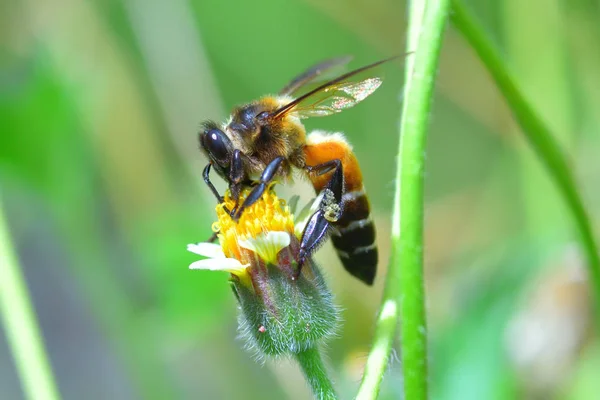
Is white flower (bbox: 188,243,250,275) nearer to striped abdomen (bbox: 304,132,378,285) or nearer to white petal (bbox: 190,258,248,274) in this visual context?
white petal (bbox: 190,258,248,274)

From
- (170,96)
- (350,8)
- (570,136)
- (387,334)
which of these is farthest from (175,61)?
(387,334)

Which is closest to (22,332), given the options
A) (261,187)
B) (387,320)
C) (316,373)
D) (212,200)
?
(261,187)

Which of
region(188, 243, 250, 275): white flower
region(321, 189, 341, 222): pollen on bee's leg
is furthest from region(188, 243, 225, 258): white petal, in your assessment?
region(321, 189, 341, 222): pollen on bee's leg

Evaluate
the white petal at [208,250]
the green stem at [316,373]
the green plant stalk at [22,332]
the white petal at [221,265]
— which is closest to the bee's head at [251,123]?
the white petal at [208,250]

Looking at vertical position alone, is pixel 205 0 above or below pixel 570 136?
above

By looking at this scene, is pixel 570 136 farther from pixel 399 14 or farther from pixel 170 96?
pixel 170 96

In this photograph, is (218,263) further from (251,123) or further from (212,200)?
(212,200)
